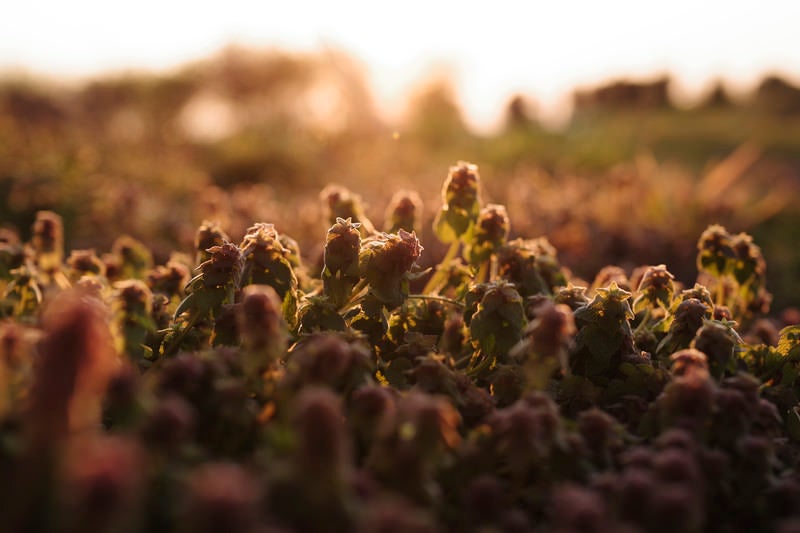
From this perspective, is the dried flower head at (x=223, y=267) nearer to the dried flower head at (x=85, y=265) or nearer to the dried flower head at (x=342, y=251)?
the dried flower head at (x=342, y=251)

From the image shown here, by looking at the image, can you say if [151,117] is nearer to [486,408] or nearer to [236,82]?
[236,82]

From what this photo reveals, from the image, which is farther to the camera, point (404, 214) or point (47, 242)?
point (47, 242)

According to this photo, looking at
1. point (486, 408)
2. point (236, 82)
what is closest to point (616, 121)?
point (236, 82)

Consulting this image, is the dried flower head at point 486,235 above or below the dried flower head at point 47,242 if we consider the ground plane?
below

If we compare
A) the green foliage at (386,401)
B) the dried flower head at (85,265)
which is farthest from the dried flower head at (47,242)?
the green foliage at (386,401)

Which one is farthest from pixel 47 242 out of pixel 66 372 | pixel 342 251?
pixel 66 372

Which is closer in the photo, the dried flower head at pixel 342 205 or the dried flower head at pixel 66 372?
the dried flower head at pixel 66 372

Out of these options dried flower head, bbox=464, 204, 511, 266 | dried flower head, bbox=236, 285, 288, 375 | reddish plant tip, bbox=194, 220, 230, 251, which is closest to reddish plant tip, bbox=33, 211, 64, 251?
reddish plant tip, bbox=194, 220, 230, 251

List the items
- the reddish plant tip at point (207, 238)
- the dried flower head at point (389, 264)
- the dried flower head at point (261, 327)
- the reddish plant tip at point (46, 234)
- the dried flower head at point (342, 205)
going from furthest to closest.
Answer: the reddish plant tip at point (46, 234) → the dried flower head at point (342, 205) → the reddish plant tip at point (207, 238) → the dried flower head at point (389, 264) → the dried flower head at point (261, 327)

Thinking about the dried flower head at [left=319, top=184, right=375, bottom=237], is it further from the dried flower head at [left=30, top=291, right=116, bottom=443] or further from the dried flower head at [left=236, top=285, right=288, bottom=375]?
the dried flower head at [left=30, top=291, right=116, bottom=443]

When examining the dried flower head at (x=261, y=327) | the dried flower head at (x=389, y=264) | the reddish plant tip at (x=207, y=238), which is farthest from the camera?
the reddish plant tip at (x=207, y=238)

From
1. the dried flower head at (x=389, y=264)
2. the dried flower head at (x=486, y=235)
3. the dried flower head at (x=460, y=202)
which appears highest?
the dried flower head at (x=460, y=202)

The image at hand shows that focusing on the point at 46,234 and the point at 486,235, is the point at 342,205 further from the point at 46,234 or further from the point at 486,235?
the point at 46,234
